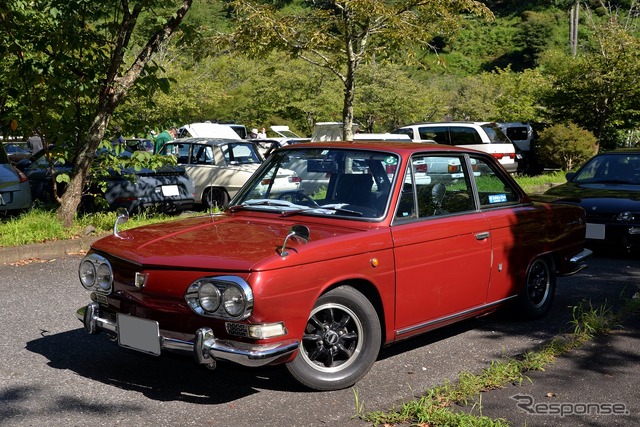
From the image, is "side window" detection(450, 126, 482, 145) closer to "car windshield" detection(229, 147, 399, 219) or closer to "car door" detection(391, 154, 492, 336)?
"car door" detection(391, 154, 492, 336)

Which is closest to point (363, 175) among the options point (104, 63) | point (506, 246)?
point (506, 246)

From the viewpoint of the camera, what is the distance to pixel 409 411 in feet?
13.8

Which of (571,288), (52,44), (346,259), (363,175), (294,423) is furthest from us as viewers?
(52,44)

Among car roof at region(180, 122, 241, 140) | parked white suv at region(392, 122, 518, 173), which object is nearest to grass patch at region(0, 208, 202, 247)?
parked white suv at region(392, 122, 518, 173)

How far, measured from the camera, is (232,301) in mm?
4133

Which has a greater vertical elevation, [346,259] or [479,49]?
[479,49]

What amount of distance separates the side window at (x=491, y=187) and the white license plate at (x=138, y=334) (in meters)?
2.83

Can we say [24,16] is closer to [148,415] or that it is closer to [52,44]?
[52,44]

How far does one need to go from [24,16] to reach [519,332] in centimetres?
836

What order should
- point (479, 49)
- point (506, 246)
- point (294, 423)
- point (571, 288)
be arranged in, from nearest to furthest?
point (294, 423) < point (506, 246) < point (571, 288) < point (479, 49)

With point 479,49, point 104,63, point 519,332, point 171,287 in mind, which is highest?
point 479,49

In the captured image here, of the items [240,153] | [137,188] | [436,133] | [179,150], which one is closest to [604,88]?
[436,133]

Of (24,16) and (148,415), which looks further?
(24,16)

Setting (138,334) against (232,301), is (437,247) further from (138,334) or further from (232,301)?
(138,334)
